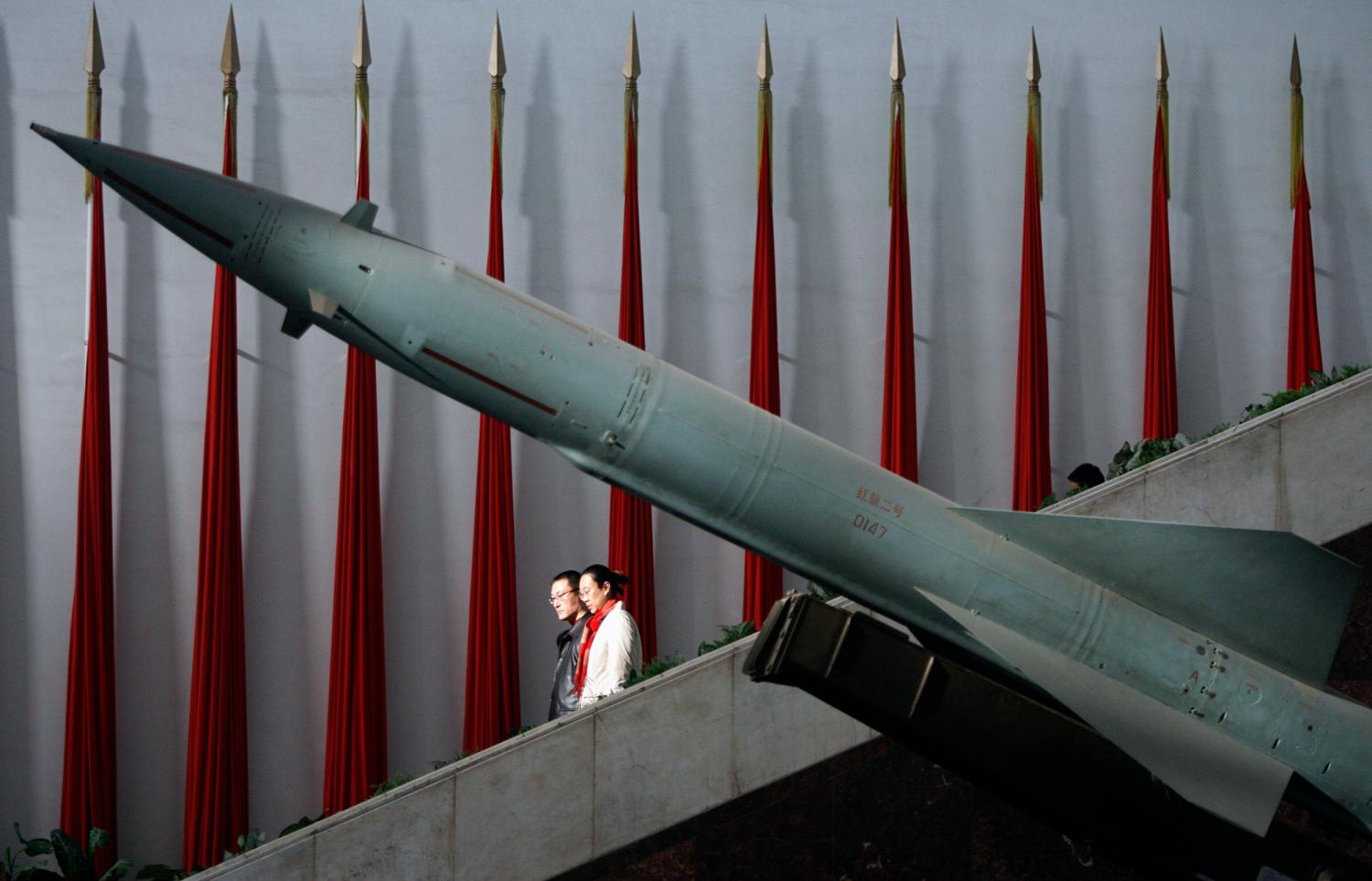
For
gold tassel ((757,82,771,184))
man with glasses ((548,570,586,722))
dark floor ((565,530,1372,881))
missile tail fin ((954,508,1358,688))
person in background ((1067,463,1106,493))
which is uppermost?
gold tassel ((757,82,771,184))

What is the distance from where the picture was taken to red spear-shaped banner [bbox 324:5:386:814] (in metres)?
7.61

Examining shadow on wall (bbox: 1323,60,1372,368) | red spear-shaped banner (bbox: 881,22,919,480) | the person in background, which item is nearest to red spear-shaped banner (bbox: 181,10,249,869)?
red spear-shaped banner (bbox: 881,22,919,480)

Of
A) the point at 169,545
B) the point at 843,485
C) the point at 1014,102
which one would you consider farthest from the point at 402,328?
the point at 1014,102

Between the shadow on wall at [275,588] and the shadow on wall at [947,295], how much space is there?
12.5ft

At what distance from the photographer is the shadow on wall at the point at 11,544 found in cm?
776

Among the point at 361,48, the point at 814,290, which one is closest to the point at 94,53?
the point at 361,48

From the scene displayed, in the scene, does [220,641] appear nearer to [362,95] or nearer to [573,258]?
[573,258]

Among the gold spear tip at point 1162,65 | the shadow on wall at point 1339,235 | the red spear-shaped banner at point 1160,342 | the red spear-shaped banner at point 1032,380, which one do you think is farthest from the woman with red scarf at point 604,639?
the shadow on wall at point 1339,235

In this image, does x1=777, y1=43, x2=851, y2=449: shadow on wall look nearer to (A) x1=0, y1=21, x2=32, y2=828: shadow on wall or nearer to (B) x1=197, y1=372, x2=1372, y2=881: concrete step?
(B) x1=197, y1=372, x2=1372, y2=881: concrete step

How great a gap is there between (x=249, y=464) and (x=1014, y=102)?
17.0ft

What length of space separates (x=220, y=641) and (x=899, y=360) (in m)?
4.18

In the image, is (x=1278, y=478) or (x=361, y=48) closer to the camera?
(x=1278, y=478)

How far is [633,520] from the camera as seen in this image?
7.92 m

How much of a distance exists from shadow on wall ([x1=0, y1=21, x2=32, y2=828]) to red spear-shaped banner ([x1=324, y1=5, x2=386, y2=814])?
5.47 feet
